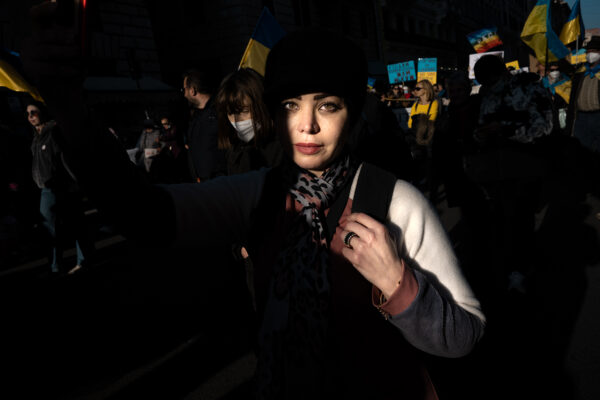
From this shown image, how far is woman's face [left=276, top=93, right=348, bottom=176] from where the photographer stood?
4.02 feet

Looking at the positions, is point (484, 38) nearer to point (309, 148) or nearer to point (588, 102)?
point (588, 102)

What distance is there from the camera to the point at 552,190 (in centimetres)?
688

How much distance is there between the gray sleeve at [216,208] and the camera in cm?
118

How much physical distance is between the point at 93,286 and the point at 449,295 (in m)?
4.56

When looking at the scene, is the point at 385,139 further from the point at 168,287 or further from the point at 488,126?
the point at 168,287

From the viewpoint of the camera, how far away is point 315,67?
1.16 m

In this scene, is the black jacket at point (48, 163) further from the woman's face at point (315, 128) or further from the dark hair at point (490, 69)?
the dark hair at point (490, 69)

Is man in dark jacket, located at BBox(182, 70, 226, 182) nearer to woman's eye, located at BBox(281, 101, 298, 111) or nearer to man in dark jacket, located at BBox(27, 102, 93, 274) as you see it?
man in dark jacket, located at BBox(27, 102, 93, 274)

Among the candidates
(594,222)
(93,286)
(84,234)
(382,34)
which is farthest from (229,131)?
(382,34)

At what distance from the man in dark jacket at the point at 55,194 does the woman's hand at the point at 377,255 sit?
4.73 metres

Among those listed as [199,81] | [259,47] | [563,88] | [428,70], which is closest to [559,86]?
[563,88]

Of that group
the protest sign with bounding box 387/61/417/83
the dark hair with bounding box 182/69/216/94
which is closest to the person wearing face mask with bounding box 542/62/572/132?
the protest sign with bounding box 387/61/417/83

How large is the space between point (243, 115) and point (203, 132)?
2.59ft

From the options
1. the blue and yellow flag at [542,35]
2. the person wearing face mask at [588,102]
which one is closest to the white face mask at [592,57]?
the person wearing face mask at [588,102]
